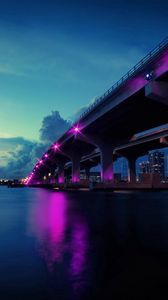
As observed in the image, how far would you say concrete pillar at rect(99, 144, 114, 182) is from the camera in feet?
289

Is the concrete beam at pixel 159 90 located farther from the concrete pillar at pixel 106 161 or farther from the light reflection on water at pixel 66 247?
the concrete pillar at pixel 106 161

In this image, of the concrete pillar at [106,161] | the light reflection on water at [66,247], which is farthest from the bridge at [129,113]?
the light reflection on water at [66,247]

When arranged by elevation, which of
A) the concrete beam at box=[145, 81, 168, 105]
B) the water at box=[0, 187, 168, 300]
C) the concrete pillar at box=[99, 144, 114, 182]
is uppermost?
the concrete beam at box=[145, 81, 168, 105]

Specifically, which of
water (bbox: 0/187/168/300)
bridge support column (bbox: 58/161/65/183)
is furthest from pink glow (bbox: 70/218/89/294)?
bridge support column (bbox: 58/161/65/183)

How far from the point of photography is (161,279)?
794 centimetres

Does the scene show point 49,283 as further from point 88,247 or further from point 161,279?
point 88,247

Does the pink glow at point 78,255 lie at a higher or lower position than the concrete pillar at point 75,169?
lower

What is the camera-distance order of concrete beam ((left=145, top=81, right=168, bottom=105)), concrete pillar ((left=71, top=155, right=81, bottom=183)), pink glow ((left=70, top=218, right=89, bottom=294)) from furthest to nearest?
1. concrete pillar ((left=71, top=155, right=81, bottom=183))
2. concrete beam ((left=145, top=81, right=168, bottom=105))
3. pink glow ((left=70, top=218, right=89, bottom=294))

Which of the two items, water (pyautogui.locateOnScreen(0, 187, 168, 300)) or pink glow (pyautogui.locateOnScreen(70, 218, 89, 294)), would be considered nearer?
water (pyautogui.locateOnScreen(0, 187, 168, 300))

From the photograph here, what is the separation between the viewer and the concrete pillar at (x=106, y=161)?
3472 inches

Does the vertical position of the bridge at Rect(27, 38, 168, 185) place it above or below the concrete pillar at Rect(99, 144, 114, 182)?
above

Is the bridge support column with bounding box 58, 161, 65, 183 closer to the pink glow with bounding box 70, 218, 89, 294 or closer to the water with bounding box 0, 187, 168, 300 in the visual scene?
the pink glow with bounding box 70, 218, 89, 294

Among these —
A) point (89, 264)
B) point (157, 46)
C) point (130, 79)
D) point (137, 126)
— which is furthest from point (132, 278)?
point (137, 126)

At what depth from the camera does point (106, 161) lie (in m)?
88.9
